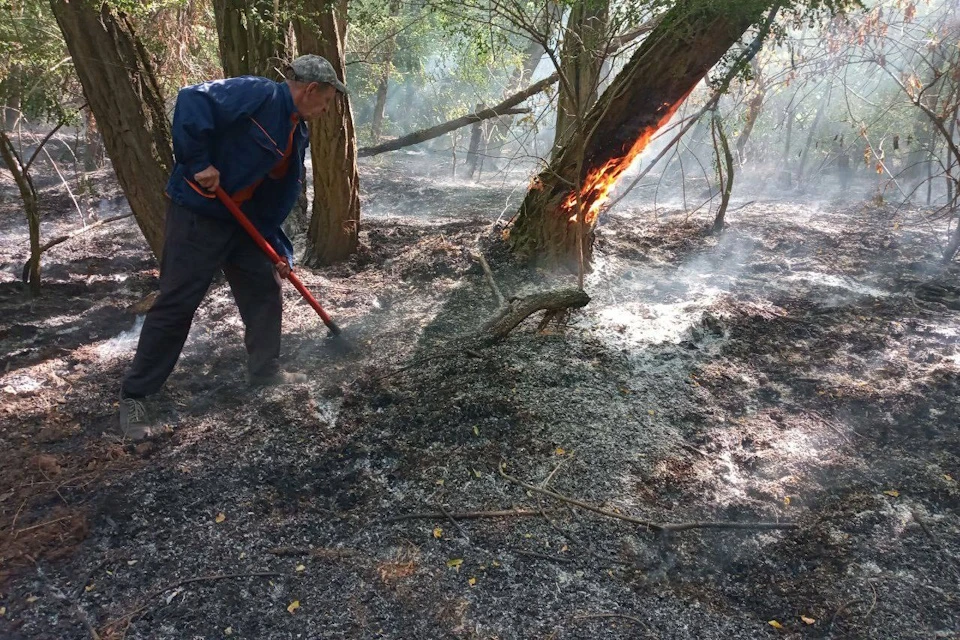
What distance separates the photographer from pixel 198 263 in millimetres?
2619

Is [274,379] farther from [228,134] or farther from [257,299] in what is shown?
[228,134]

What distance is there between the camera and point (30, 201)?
13.3 feet

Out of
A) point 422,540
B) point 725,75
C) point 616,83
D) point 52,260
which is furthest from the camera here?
point 52,260

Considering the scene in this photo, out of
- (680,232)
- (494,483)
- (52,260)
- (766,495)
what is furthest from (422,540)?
(680,232)

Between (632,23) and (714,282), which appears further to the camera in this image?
(714,282)

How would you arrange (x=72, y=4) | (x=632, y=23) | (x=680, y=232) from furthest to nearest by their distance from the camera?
(x=680, y=232) < (x=632, y=23) < (x=72, y=4)

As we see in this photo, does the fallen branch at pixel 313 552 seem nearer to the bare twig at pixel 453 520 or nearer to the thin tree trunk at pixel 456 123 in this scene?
the bare twig at pixel 453 520

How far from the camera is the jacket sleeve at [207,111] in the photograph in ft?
7.75

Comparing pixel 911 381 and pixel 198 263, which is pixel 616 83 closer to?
pixel 911 381

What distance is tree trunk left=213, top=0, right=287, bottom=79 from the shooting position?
13.8 ft

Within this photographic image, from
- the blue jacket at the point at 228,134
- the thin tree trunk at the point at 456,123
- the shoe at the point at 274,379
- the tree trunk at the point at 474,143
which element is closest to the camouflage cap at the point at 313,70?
the blue jacket at the point at 228,134

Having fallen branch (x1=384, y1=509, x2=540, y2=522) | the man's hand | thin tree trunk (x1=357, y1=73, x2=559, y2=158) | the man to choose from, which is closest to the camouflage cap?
the man

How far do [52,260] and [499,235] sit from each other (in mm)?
4280

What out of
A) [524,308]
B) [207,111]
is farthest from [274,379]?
[524,308]
